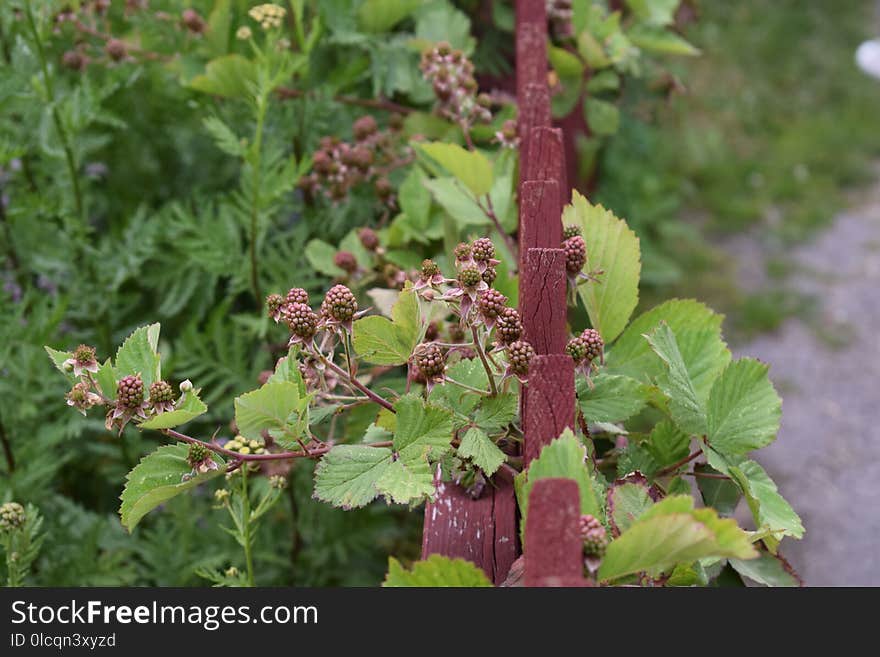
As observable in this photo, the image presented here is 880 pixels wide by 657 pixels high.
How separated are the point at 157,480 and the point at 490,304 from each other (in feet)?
1.37

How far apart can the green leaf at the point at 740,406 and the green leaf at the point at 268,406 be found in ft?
1.61

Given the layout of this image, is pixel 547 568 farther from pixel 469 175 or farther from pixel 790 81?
pixel 790 81

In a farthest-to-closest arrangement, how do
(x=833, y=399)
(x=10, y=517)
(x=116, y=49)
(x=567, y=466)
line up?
(x=833, y=399)
(x=116, y=49)
(x=10, y=517)
(x=567, y=466)

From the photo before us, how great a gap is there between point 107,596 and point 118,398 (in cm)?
22

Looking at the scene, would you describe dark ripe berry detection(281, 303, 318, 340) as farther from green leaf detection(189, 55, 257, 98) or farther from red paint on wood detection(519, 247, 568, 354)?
green leaf detection(189, 55, 257, 98)

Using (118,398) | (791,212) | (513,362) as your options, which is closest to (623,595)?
(513,362)

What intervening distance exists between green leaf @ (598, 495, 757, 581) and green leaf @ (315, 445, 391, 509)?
299mm

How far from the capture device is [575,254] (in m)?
1.15

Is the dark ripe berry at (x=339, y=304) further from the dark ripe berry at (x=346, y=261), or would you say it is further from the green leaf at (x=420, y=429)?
the dark ripe berry at (x=346, y=261)

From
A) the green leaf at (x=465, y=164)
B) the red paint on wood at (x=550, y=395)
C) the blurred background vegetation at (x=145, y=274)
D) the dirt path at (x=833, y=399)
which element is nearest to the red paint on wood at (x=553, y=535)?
the red paint on wood at (x=550, y=395)

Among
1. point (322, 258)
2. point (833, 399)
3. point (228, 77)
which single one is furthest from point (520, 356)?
point (833, 399)

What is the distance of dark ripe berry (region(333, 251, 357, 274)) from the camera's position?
159 cm

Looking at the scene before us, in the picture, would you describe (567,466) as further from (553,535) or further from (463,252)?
(463,252)

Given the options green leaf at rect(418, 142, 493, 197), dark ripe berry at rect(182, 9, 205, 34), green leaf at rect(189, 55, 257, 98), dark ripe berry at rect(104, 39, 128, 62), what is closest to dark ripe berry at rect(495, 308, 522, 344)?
green leaf at rect(418, 142, 493, 197)
